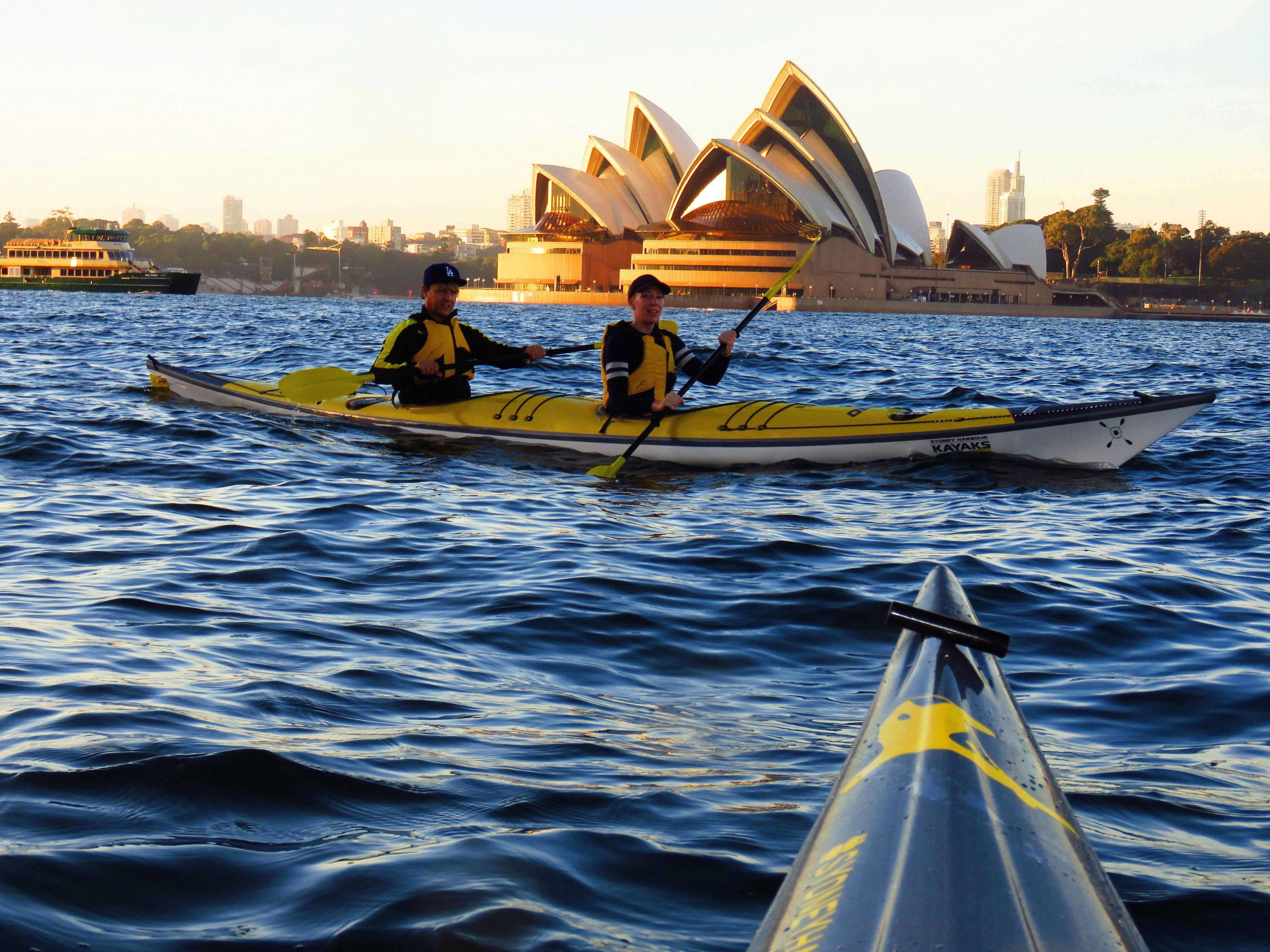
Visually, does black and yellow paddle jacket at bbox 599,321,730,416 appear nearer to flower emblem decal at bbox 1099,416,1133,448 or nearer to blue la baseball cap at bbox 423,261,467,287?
blue la baseball cap at bbox 423,261,467,287

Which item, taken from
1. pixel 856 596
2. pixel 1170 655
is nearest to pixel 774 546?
pixel 856 596

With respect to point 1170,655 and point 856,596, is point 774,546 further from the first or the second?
point 1170,655

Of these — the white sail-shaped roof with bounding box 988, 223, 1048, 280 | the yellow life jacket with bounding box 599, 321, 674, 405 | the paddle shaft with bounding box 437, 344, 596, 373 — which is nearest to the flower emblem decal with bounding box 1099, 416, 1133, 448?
the yellow life jacket with bounding box 599, 321, 674, 405

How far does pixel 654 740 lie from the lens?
9.01ft

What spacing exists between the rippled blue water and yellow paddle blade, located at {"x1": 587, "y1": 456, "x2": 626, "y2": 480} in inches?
5.2

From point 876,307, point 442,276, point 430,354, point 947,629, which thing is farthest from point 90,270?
point 947,629

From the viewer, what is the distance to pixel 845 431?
290 inches

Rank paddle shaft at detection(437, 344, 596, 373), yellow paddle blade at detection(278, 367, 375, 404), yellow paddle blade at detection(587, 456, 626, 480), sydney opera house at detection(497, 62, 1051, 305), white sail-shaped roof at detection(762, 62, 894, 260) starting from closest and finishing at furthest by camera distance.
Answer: yellow paddle blade at detection(587, 456, 626, 480)
paddle shaft at detection(437, 344, 596, 373)
yellow paddle blade at detection(278, 367, 375, 404)
white sail-shaped roof at detection(762, 62, 894, 260)
sydney opera house at detection(497, 62, 1051, 305)

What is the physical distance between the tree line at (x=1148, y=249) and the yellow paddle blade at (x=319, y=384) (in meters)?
89.1

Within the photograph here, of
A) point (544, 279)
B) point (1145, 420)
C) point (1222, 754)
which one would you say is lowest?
point (1222, 754)

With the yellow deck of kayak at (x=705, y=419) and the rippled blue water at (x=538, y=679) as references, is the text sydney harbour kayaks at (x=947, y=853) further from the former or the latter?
the yellow deck of kayak at (x=705, y=419)

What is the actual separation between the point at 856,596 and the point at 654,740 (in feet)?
5.51

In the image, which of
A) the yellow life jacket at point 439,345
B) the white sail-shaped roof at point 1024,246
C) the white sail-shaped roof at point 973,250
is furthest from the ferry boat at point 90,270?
the yellow life jacket at point 439,345

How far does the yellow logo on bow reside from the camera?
1594mm
